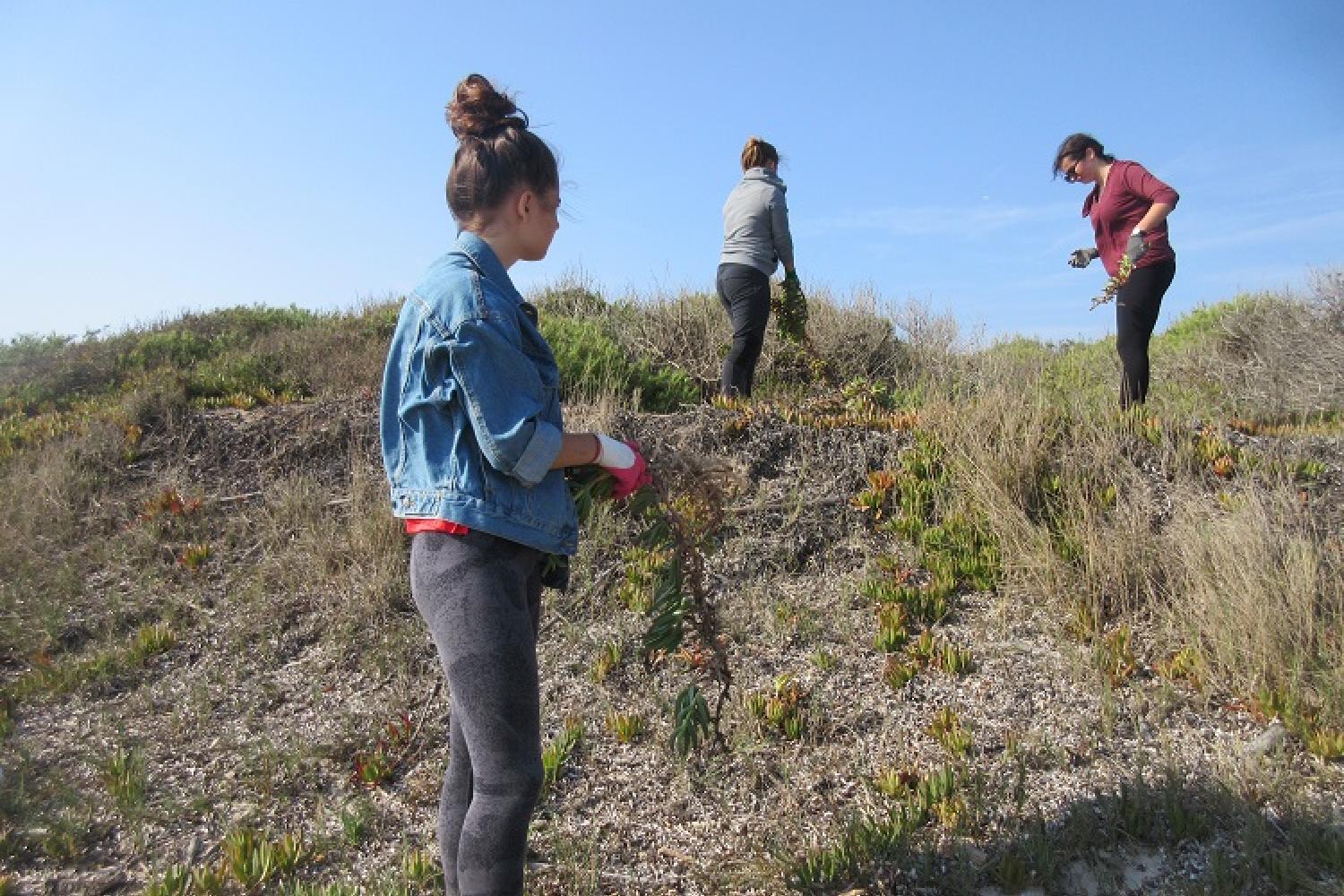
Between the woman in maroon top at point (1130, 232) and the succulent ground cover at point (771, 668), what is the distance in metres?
0.53

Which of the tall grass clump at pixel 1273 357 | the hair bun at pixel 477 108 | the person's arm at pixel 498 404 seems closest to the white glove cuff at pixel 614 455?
the person's arm at pixel 498 404

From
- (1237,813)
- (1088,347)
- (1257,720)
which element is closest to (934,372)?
(1088,347)

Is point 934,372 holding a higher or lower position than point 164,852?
higher

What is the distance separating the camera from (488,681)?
202 cm

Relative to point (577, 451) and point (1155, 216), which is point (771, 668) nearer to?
point (577, 451)

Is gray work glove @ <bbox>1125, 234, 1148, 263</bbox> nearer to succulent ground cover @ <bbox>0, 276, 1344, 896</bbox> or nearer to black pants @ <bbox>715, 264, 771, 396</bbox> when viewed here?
succulent ground cover @ <bbox>0, 276, 1344, 896</bbox>

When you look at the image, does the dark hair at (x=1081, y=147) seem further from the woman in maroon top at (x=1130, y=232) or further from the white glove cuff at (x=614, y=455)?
the white glove cuff at (x=614, y=455)

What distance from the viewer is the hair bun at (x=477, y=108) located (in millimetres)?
2178

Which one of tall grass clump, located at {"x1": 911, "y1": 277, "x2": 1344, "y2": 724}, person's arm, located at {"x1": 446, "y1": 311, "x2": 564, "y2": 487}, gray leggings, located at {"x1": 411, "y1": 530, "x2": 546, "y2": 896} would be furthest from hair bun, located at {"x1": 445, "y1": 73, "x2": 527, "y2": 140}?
tall grass clump, located at {"x1": 911, "y1": 277, "x2": 1344, "y2": 724}

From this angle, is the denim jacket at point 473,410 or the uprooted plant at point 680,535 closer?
the denim jacket at point 473,410

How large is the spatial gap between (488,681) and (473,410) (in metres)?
0.58

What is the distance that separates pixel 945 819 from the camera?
121 inches

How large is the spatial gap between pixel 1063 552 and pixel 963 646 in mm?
728

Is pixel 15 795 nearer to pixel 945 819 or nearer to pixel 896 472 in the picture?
pixel 945 819
